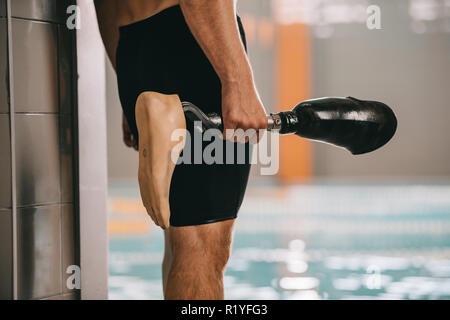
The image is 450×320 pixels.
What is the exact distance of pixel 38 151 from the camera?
1712 millimetres

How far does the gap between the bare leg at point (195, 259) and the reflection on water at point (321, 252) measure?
0.98 meters

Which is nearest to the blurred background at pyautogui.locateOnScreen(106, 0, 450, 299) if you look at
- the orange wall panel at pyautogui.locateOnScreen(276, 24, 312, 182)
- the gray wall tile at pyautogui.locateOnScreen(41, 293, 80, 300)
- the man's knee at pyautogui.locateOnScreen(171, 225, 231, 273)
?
the orange wall panel at pyautogui.locateOnScreen(276, 24, 312, 182)

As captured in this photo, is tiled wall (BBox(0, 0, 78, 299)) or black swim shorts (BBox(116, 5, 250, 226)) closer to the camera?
black swim shorts (BBox(116, 5, 250, 226))

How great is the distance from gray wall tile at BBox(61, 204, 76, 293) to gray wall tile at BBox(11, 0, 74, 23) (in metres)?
0.59

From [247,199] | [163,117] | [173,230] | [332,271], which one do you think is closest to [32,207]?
[173,230]

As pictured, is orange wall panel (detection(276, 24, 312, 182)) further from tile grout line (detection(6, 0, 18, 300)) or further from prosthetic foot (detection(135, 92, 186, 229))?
prosthetic foot (detection(135, 92, 186, 229))

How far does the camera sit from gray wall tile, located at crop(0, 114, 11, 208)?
64.6 inches

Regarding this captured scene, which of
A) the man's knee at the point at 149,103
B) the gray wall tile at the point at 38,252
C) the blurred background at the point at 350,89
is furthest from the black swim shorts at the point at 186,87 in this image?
the blurred background at the point at 350,89

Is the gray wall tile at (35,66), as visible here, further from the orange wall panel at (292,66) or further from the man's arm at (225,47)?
the orange wall panel at (292,66)

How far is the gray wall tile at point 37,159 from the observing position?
5.50ft

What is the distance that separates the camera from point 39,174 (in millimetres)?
1718
